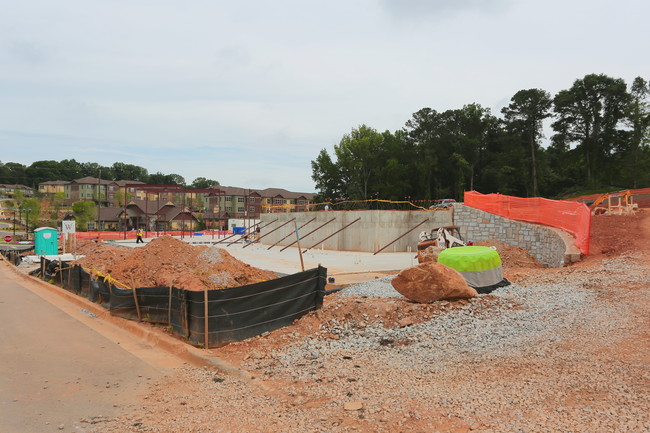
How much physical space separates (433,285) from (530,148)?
2035 inches

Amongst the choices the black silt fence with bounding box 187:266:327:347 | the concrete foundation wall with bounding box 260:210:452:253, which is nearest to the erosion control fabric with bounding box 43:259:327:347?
the black silt fence with bounding box 187:266:327:347

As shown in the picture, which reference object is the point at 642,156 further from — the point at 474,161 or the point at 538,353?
the point at 538,353

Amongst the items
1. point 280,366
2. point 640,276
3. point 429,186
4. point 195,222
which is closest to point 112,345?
point 280,366

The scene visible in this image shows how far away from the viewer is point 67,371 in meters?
7.34

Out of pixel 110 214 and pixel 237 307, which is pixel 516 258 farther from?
pixel 110 214

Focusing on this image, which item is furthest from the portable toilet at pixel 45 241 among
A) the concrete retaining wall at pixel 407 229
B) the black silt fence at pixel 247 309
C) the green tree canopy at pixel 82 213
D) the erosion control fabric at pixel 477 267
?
the green tree canopy at pixel 82 213

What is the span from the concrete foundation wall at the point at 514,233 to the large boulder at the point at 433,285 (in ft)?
24.1

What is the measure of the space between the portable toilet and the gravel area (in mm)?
29459

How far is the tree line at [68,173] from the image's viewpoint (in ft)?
563

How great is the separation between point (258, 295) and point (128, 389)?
2.86 meters

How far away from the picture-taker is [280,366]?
283 inches

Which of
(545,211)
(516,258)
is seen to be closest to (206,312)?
(516,258)

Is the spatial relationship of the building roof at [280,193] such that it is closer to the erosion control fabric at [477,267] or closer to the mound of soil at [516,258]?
the mound of soil at [516,258]

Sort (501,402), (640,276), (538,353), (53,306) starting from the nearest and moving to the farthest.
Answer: (501,402) → (538,353) → (640,276) → (53,306)
